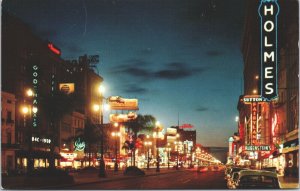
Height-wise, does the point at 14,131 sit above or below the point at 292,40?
below

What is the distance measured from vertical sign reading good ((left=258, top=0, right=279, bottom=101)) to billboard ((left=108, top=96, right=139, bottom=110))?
61106 millimetres

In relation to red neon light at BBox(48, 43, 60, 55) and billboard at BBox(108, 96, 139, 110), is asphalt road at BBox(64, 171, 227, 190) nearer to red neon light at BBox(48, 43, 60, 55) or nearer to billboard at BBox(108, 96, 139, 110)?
billboard at BBox(108, 96, 139, 110)

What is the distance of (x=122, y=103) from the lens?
102438 millimetres

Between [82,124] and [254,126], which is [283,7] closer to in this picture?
[254,126]

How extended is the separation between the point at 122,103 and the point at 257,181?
82.1 m

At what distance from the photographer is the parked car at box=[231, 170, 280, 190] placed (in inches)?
823

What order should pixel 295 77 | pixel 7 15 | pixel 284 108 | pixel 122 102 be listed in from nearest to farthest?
pixel 295 77 → pixel 284 108 → pixel 7 15 → pixel 122 102

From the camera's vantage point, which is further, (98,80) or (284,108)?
(98,80)

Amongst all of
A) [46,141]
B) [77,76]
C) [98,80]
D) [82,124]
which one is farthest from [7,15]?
[98,80]

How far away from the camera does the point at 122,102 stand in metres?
102

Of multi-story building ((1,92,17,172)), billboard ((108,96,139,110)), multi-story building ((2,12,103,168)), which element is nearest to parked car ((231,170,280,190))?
multi-story building ((2,12,103,168))

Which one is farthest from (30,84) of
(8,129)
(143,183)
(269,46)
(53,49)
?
(53,49)

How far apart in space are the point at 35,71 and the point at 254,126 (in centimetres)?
4433

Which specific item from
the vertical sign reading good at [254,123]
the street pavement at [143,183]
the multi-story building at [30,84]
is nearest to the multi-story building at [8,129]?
the multi-story building at [30,84]
